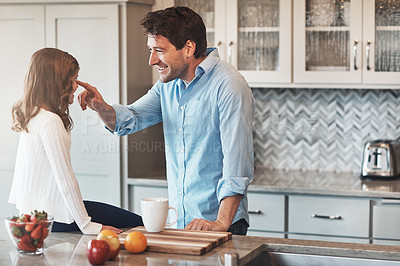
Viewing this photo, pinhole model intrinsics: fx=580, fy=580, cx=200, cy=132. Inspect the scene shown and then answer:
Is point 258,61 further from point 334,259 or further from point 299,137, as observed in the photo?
point 334,259

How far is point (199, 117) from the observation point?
2.24 m

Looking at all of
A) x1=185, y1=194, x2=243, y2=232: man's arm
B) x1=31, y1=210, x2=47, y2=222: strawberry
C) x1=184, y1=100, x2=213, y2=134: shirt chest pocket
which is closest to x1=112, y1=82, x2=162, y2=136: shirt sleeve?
x1=184, y1=100, x2=213, y2=134: shirt chest pocket

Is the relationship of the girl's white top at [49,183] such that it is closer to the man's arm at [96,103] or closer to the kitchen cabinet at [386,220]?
the man's arm at [96,103]

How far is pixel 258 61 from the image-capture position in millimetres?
3484

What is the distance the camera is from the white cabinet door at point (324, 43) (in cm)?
335

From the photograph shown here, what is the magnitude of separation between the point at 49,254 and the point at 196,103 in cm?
86

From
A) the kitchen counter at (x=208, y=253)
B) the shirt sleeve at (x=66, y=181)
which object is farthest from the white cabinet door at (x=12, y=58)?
the kitchen counter at (x=208, y=253)

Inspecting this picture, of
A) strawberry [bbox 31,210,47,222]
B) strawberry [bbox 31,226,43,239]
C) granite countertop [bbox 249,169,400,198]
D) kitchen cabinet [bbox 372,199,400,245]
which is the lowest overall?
kitchen cabinet [bbox 372,199,400,245]

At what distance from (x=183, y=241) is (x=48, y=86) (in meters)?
0.83

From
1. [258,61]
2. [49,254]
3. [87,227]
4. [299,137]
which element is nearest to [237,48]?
[258,61]

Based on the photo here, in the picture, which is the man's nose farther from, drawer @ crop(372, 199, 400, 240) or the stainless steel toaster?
the stainless steel toaster

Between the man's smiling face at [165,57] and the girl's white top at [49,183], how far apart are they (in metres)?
0.47

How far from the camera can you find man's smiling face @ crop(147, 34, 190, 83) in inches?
84.7

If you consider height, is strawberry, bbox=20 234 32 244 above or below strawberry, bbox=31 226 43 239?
below
